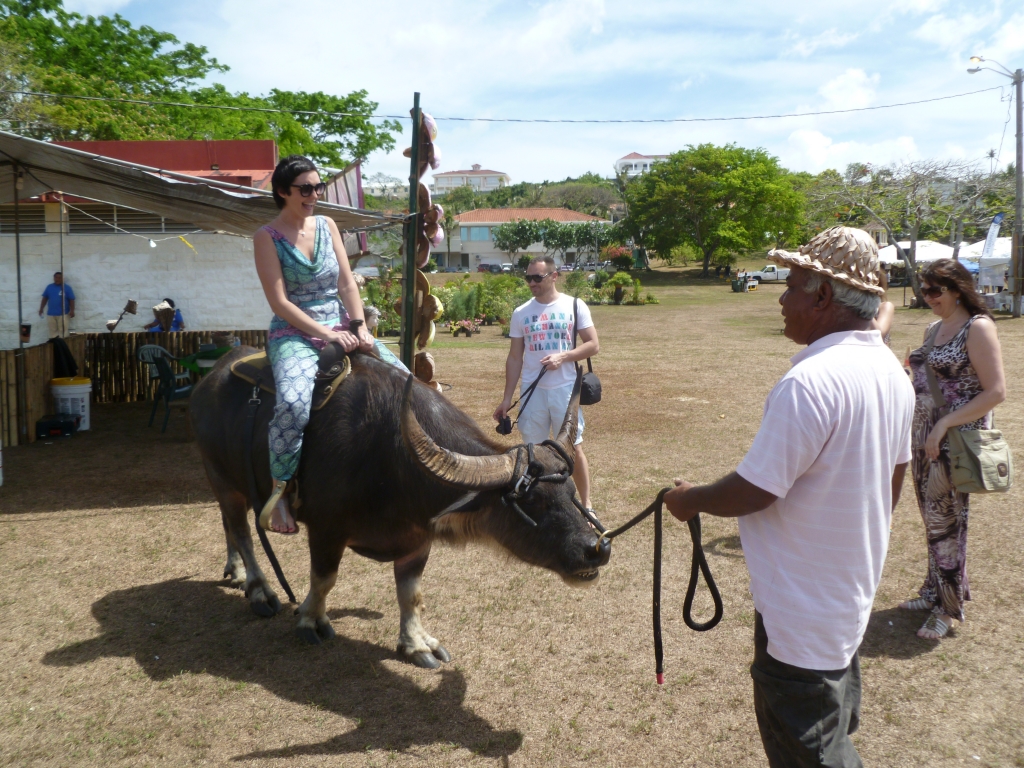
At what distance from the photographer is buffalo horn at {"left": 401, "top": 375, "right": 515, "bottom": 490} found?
349cm

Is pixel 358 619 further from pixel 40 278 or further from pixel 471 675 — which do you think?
pixel 40 278

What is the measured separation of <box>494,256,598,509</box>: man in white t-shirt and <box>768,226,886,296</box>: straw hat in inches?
140

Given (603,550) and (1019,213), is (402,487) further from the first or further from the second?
(1019,213)

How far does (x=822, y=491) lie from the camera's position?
2.25m

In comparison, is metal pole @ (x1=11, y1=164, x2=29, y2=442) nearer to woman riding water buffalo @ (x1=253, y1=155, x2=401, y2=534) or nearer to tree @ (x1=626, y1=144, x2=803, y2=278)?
woman riding water buffalo @ (x1=253, y1=155, x2=401, y2=534)

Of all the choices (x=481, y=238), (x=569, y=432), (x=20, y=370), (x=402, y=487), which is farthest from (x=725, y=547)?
(x=481, y=238)

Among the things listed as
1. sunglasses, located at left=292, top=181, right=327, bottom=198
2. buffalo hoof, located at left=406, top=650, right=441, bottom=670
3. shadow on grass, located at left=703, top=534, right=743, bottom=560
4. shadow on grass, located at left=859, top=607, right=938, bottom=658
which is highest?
sunglasses, located at left=292, top=181, right=327, bottom=198

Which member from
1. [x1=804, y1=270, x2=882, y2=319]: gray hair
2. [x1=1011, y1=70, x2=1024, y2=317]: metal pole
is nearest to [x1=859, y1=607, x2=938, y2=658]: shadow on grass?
[x1=804, y1=270, x2=882, y2=319]: gray hair

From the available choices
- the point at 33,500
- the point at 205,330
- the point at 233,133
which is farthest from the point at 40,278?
the point at 233,133

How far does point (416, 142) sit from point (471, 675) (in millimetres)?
4708

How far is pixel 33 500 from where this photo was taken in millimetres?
7387

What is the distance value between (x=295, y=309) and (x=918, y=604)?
440 centimetres

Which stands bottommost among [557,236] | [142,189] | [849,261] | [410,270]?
[849,261]

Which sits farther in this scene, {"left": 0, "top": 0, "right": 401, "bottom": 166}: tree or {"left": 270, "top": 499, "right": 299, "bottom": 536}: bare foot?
{"left": 0, "top": 0, "right": 401, "bottom": 166}: tree
